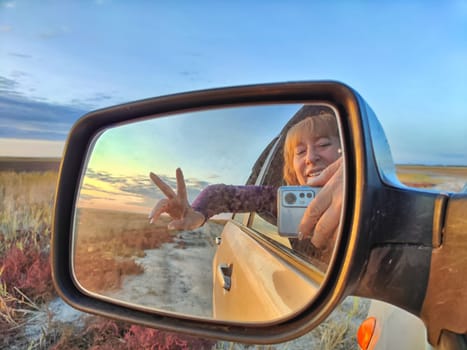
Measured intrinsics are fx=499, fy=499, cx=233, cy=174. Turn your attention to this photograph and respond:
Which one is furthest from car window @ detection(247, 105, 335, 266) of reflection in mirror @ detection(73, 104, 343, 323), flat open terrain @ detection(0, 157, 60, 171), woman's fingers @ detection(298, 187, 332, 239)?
flat open terrain @ detection(0, 157, 60, 171)

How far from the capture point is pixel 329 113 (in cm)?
78

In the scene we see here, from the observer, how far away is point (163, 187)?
1.05 m

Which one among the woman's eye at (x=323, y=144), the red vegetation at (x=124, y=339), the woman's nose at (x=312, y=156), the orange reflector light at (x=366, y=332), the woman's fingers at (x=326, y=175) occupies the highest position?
the woman's eye at (x=323, y=144)

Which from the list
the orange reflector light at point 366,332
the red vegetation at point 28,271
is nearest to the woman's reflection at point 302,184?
the orange reflector light at point 366,332

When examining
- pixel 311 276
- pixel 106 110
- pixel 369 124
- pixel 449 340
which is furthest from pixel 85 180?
pixel 449 340

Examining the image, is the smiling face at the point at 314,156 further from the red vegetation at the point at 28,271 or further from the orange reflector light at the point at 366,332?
the red vegetation at the point at 28,271

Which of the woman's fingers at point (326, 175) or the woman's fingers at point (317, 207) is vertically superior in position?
the woman's fingers at point (326, 175)

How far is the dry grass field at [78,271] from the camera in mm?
1370

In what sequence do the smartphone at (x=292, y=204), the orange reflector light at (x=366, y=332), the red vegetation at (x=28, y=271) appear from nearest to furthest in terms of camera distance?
the smartphone at (x=292, y=204)
the orange reflector light at (x=366, y=332)
the red vegetation at (x=28, y=271)

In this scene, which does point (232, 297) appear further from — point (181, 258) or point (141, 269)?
point (141, 269)

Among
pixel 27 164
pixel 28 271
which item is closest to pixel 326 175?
pixel 28 271

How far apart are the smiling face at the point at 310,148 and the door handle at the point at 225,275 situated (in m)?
0.62

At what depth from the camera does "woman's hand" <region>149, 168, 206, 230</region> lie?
99cm

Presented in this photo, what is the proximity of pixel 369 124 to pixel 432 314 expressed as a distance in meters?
0.26
